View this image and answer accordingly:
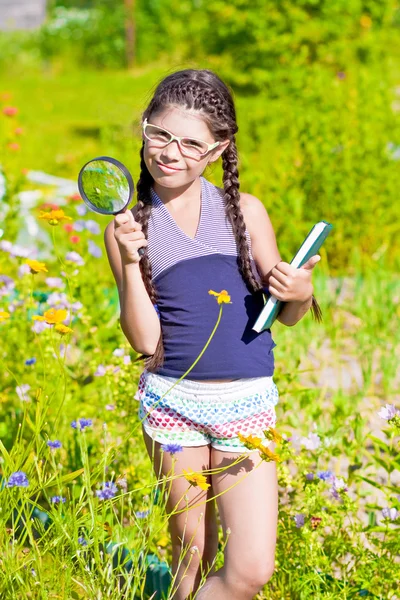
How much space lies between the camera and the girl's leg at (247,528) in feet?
6.55

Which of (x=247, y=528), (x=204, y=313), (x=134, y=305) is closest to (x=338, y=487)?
(x=247, y=528)

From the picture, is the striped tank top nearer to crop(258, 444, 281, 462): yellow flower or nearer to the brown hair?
the brown hair

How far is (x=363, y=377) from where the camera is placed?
3.91m

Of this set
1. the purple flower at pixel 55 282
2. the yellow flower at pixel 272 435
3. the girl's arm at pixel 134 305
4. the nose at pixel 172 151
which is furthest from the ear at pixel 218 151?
the purple flower at pixel 55 282

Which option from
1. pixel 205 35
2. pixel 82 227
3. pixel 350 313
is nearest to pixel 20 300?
A: pixel 82 227

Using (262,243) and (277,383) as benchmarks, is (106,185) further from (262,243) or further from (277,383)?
(277,383)

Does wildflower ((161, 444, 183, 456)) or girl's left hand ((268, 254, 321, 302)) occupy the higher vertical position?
girl's left hand ((268, 254, 321, 302))

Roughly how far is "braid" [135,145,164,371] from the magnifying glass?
19 centimetres

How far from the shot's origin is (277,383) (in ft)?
10.8

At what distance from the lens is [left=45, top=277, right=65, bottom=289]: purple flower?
335 centimetres

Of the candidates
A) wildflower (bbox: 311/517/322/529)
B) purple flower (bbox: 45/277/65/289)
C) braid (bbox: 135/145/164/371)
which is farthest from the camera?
purple flower (bbox: 45/277/65/289)

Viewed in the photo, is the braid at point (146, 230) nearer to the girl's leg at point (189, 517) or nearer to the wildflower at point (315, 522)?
the girl's leg at point (189, 517)

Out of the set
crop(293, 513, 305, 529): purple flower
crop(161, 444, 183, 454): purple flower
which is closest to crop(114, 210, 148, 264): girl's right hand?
crop(161, 444, 183, 454): purple flower

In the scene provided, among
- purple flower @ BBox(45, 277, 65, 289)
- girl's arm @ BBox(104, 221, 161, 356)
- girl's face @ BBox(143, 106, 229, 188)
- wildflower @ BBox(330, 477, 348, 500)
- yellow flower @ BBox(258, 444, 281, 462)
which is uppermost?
girl's face @ BBox(143, 106, 229, 188)
